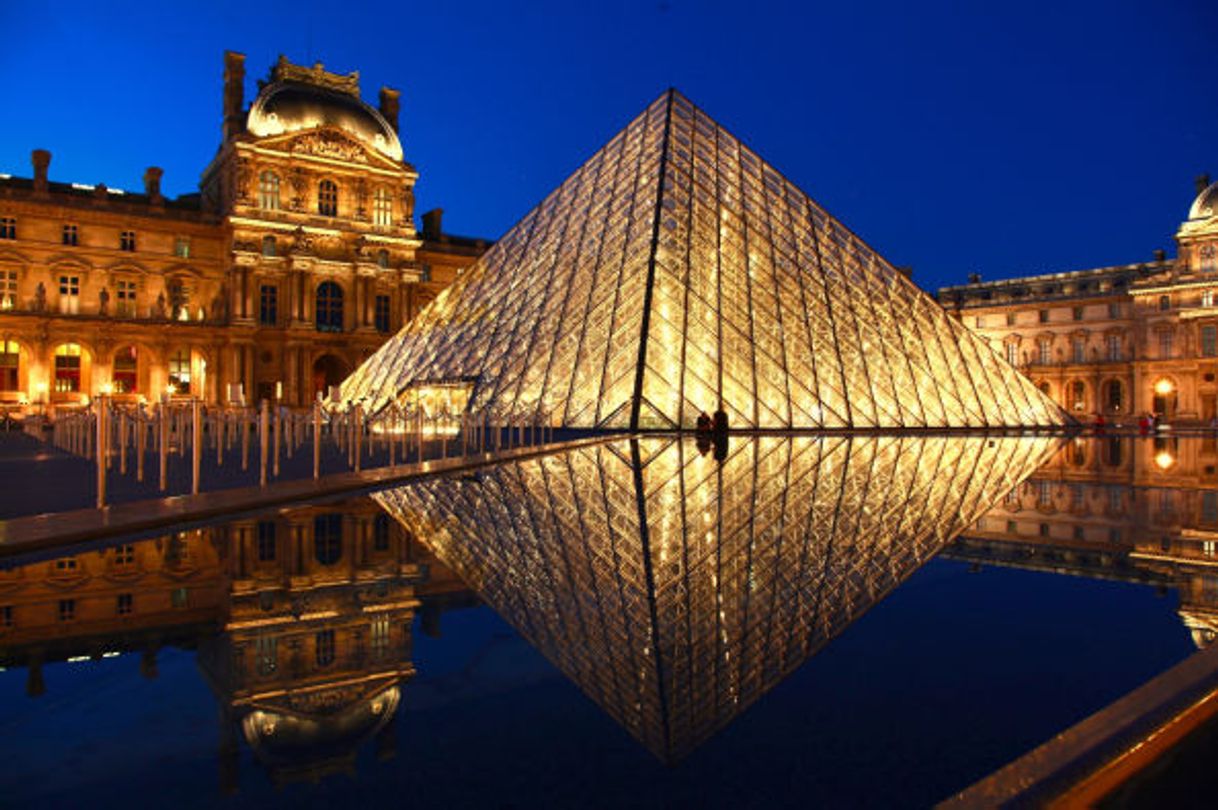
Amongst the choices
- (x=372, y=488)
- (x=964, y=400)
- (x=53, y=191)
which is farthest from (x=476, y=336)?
(x=53, y=191)

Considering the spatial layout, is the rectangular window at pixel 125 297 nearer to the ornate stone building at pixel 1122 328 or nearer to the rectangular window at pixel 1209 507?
the rectangular window at pixel 1209 507

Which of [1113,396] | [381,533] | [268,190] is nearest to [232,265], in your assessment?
[268,190]

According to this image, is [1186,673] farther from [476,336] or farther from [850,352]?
[476,336]

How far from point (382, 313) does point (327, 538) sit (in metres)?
39.8

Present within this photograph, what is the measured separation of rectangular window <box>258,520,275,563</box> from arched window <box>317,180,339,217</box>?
127 feet

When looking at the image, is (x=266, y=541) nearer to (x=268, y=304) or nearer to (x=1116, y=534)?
(x=1116, y=534)

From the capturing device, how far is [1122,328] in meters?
56.2

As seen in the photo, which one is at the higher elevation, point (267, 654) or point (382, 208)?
point (382, 208)

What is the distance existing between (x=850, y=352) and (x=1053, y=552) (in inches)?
688

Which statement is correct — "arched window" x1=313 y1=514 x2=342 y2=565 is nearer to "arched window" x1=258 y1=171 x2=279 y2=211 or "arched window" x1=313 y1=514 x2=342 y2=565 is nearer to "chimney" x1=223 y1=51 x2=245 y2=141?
"arched window" x1=258 y1=171 x2=279 y2=211

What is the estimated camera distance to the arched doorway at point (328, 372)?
42812 mm

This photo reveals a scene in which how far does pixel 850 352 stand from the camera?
22500mm

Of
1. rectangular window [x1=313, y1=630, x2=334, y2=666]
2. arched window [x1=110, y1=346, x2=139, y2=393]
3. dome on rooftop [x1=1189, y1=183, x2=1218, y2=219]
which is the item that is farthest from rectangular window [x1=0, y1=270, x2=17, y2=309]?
dome on rooftop [x1=1189, y1=183, x2=1218, y2=219]

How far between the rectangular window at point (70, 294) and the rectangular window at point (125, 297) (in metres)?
1.55
